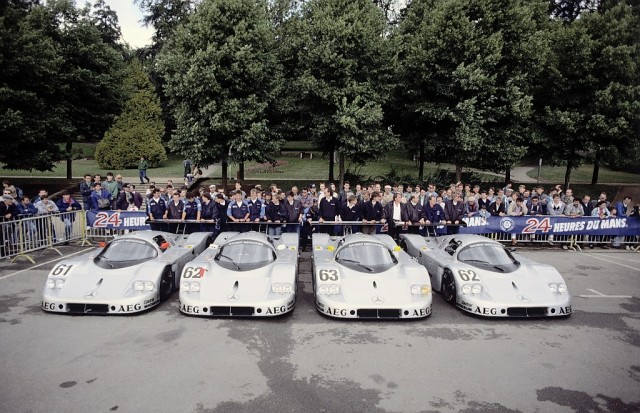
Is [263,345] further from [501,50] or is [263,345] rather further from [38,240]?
[501,50]

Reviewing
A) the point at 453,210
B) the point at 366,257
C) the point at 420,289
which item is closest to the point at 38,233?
the point at 366,257

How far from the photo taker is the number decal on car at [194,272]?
928 centimetres

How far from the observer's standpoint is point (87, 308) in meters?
8.91

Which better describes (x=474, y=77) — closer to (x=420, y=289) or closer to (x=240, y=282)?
(x=420, y=289)

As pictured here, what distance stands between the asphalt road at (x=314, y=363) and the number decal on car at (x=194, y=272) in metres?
0.82

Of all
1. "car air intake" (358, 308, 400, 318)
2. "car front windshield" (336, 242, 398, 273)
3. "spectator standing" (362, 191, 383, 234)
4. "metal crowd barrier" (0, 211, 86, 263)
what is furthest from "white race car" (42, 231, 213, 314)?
"spectator standing" (362, 191, 383, 234)

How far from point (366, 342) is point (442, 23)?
72.9 ft

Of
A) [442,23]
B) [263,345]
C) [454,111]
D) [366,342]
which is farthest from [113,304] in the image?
[442,23]

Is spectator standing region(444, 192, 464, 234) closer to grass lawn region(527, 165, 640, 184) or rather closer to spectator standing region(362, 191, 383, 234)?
spectator standing region(362, 191, 383, 234)

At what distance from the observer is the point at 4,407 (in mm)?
5703

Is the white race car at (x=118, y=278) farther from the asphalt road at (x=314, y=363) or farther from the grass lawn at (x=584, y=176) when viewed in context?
A: the grass lawn at (x=584, y=176)

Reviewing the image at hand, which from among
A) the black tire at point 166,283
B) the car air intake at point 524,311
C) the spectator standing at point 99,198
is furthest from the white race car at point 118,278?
the car air intake at point 524,311

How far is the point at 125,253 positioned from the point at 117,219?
660cm

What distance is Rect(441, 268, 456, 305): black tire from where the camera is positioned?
33.0 feet
